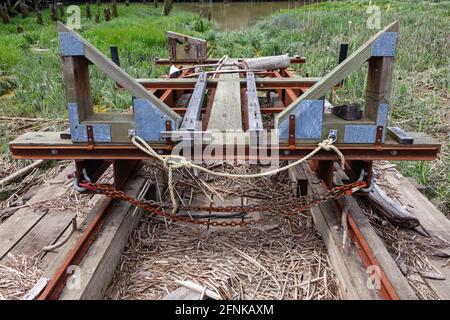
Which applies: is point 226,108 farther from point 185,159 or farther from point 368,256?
point 368,256

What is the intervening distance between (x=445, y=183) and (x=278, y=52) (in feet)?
24.0

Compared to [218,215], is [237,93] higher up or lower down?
higher up

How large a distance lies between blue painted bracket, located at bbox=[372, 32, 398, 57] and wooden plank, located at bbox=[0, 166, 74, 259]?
290 centimetres

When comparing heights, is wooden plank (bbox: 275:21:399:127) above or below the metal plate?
above

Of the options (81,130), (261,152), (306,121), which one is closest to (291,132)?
(306,121)

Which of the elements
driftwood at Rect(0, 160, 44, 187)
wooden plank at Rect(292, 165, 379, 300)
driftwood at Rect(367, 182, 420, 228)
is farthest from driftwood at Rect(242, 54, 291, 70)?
driftwood at Rect(0, 160, 44, 187)

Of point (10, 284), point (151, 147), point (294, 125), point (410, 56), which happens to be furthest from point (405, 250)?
point (410, 56)

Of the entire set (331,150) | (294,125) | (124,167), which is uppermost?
(294,125)

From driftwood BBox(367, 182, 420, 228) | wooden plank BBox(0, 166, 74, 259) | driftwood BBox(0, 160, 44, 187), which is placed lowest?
wooden plank BBox(0, 166, 74, 259)

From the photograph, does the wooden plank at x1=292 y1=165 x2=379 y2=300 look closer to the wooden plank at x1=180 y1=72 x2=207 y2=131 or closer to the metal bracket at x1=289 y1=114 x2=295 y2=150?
the metal bracket at x1=289 y1=114 x2=295 y2=150

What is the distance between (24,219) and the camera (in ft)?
11.9

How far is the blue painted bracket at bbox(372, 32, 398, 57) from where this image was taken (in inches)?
101
